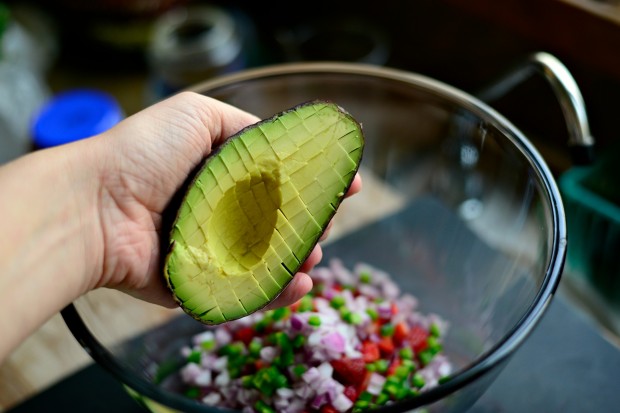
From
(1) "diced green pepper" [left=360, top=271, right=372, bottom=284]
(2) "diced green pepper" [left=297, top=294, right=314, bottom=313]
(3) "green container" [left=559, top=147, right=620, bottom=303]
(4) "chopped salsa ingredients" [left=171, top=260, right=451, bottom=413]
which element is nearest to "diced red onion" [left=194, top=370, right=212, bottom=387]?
(4) "chopped salsa ingredients" [left=171, top=260, right=451, bottom=413]

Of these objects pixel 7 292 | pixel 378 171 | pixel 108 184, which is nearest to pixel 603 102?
pixel 378 171

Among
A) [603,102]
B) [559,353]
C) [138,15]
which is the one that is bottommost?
[559,353]

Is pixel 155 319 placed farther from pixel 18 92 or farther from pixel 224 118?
pixel 18 92

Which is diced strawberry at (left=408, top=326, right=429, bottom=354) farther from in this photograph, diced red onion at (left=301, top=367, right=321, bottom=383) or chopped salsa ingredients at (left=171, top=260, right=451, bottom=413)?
diced red onion at (left=301, top=367, right=321, bottom=383)

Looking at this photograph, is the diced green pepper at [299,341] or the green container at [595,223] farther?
the green container at [595,223]

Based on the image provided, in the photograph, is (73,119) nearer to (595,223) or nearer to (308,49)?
(308,49)

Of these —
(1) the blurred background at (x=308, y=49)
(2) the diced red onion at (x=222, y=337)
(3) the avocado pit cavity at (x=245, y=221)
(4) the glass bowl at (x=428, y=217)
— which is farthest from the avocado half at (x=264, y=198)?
(1) the blurred background at (x=308, y=49)

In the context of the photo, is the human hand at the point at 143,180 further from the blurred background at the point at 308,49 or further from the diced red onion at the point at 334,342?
the blurred background at the point at 308,49
